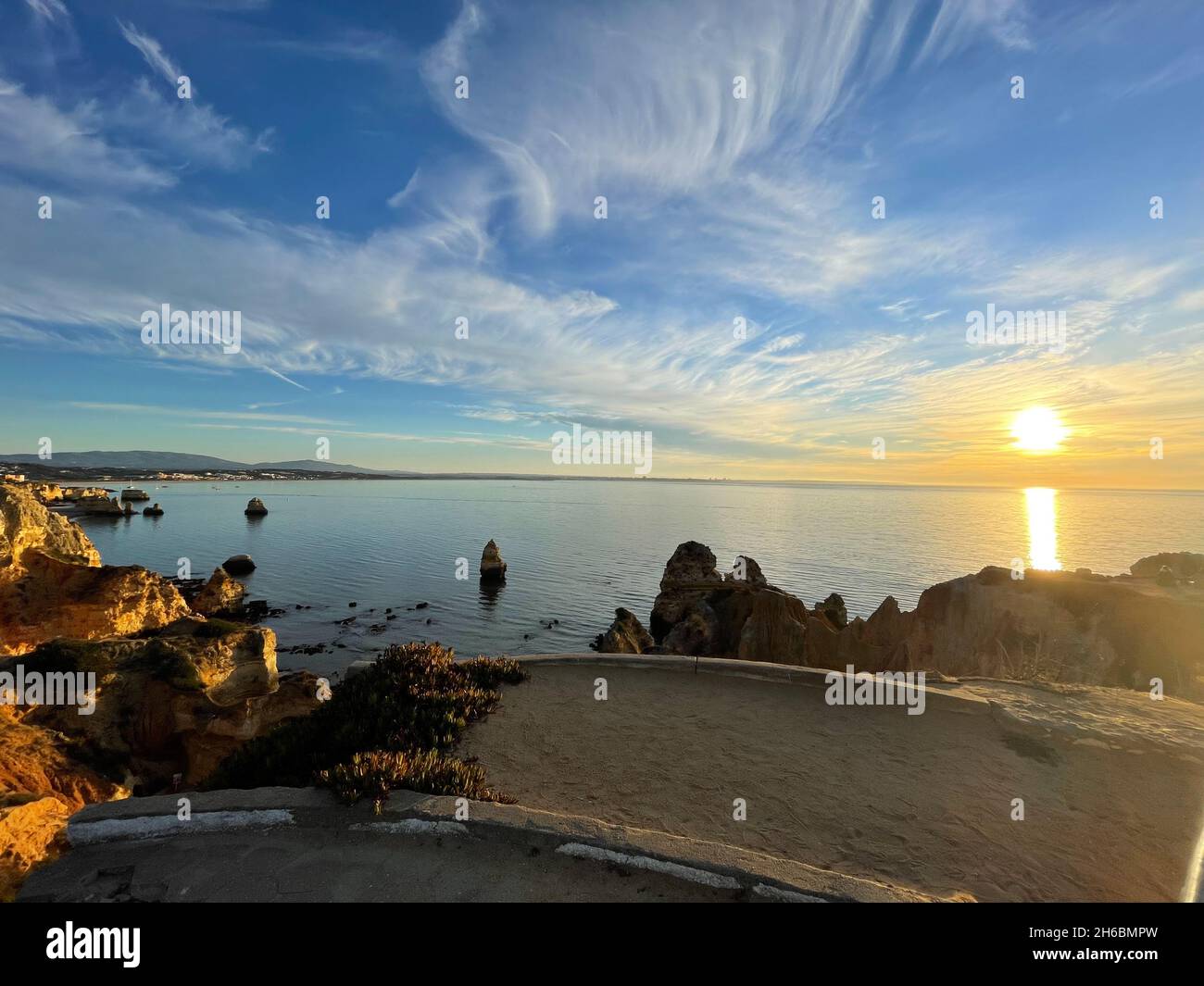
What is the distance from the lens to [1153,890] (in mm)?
6312

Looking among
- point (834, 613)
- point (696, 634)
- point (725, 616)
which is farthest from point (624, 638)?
point (834, 613)

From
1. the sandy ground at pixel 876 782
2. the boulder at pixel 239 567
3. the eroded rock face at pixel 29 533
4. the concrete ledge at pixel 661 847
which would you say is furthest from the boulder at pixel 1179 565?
the boulder at pixel 239 567

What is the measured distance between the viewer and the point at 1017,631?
22.0 m

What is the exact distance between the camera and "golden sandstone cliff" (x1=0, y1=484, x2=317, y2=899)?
11180mm

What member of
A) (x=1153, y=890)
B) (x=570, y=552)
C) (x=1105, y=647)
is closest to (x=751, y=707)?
(x=1153, y=890)

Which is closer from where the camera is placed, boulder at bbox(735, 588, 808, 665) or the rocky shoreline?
the rocky shoreline

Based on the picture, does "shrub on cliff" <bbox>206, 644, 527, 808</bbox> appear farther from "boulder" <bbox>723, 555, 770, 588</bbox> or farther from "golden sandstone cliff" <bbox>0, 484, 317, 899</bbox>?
"boulder" <bbox>723, 555, 770, 588</bbox>

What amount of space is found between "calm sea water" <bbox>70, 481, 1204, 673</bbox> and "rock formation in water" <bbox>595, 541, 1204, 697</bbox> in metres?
19.6

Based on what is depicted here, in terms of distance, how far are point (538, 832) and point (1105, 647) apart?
24583mm

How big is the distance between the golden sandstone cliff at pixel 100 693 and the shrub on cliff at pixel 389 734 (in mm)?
2609

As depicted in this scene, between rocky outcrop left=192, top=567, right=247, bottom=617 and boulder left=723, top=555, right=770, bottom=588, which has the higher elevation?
boulder left=723, top=555, right=770, bottom=588

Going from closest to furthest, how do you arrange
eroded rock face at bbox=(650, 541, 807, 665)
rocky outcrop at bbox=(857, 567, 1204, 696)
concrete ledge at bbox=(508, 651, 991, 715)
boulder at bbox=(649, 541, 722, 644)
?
concrete ledge at bbox=(508, 651, 991, 715), rocky outcrop at bbox=(857, 567, 1204, 696), eroded rock face at bbox=(650, 541, 807, 665), boulder at bbox=(649, 541, 722, 644)

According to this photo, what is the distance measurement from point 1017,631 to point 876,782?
19.1 meters

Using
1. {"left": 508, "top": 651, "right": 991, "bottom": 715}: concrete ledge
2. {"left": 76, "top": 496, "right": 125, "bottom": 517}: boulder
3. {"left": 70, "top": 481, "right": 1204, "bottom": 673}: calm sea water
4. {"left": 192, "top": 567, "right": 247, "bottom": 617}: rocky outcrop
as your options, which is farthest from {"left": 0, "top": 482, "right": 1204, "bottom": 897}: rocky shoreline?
{"left": 76, "top": 496, "right": 125, "bottom": 517}: boulder
